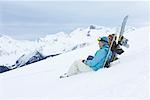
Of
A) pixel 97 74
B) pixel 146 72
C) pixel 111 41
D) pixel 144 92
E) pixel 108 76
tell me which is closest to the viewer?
pixel 144 92

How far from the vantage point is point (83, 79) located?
10.4m

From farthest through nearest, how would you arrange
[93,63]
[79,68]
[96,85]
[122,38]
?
1. [122,38]
2. [79,68]
3. [93,63]
4. [96,85]

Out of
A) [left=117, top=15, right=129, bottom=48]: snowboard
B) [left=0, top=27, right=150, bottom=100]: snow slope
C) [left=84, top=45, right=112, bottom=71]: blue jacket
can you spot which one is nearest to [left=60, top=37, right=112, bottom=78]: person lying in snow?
[left=84, top=45, right=112, bottom=71]: blue jacket

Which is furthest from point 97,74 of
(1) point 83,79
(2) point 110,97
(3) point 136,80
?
(2) point 110,97

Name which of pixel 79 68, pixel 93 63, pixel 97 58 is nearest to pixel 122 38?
pixel 97 58

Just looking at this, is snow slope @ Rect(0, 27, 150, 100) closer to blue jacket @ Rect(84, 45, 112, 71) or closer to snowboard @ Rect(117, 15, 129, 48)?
blue jacket @ Rect(84, 45, 112, 71)

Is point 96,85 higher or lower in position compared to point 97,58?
lower

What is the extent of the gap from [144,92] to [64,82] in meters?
3.21

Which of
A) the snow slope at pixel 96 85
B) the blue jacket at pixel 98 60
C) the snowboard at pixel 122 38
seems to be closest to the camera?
the snow slope at pixel 96 85

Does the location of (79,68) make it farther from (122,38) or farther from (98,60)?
(122,38)

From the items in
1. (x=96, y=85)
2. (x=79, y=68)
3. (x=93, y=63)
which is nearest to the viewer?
(x=96, y=85)

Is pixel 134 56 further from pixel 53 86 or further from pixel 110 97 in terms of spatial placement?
pixel 110 97

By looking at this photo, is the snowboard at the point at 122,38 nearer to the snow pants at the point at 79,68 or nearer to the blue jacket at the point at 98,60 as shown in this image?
the blue jacket at the point at 98,60

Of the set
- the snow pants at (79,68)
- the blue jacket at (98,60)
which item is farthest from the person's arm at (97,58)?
the snow pants at (79,68)
